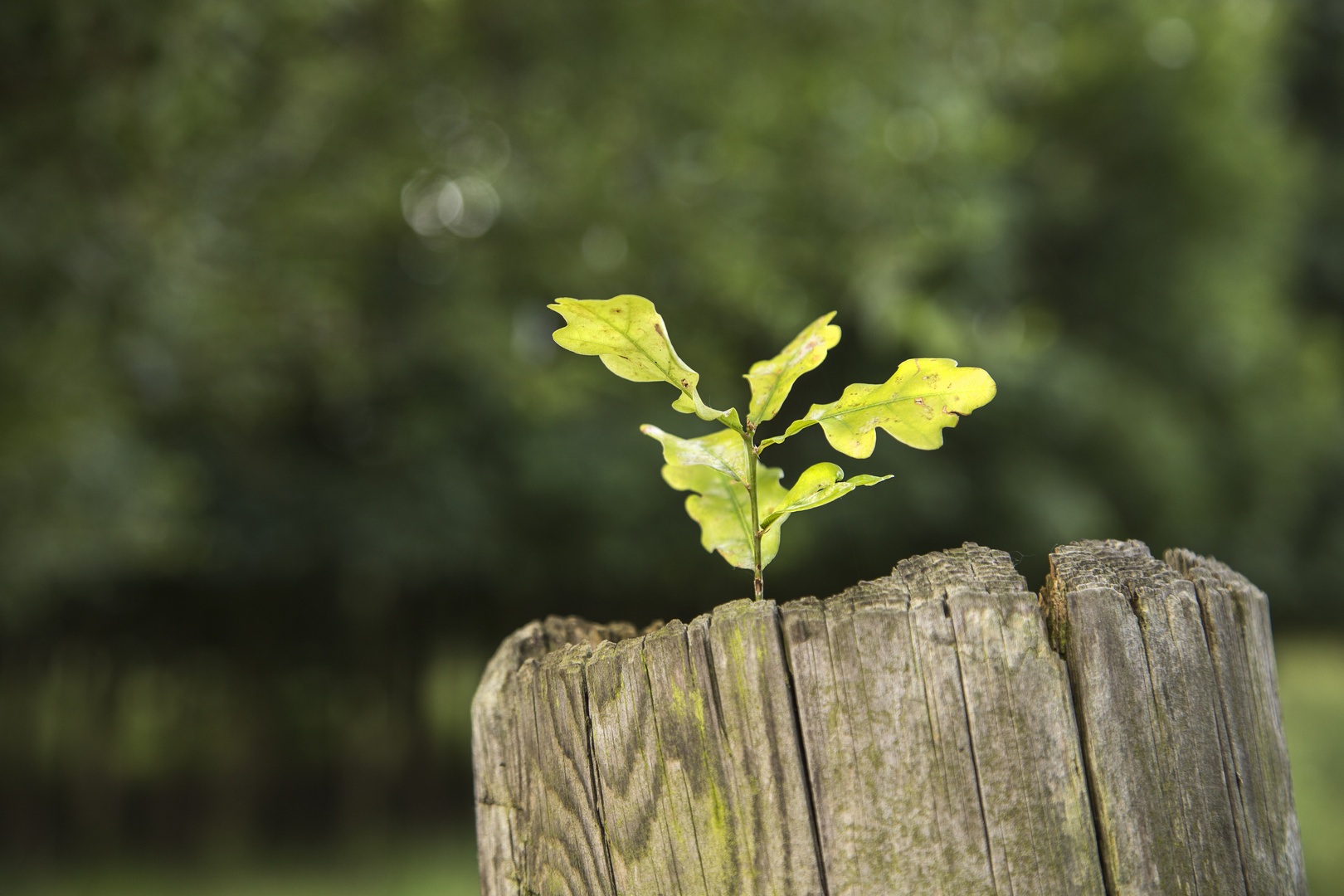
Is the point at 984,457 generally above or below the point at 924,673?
above

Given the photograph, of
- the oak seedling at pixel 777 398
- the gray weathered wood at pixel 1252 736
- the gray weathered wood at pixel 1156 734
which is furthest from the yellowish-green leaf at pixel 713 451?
the gray weathered wood at pixel 1252 736

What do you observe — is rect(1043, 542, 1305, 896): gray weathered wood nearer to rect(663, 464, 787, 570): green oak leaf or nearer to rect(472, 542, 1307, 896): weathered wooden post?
rect(472, 542, 1307, 896): weathered wooden post

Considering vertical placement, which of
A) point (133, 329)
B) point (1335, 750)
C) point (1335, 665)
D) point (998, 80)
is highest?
point (998, 80)

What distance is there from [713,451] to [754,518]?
0.10 metres

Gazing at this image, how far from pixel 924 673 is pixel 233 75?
127 inches

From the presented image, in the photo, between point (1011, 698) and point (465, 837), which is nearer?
point (1011, 698)

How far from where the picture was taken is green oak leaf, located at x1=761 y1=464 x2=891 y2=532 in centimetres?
99

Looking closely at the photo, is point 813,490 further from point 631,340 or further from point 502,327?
point 502,327

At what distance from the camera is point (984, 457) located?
853 cm

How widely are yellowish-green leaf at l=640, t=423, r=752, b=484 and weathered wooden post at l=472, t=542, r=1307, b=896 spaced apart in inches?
7.6

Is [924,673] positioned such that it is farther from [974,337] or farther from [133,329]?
[974,337]

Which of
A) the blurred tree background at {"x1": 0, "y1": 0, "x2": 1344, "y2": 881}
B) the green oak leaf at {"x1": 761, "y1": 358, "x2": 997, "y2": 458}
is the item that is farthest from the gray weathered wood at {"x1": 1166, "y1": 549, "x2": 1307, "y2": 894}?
the blurred tree background at {"x1": 0, "y1": 0, "x2": 1344, "y2": 881}

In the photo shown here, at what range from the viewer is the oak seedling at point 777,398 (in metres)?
0.94

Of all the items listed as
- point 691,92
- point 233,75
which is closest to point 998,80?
point 691,92
